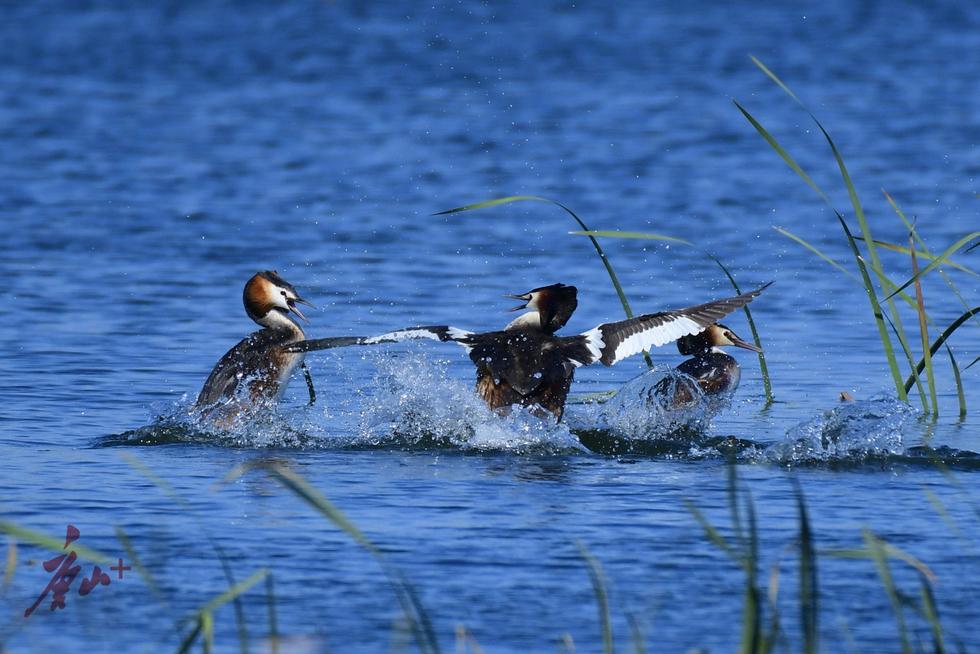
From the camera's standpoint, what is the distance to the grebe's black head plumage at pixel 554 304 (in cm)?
848

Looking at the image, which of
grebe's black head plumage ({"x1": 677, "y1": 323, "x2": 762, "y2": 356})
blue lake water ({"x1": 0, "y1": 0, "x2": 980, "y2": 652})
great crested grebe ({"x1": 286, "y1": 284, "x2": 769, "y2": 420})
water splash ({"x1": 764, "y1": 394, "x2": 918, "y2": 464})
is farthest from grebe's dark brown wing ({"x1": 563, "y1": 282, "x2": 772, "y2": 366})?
grebe's black head plumage ({"x1": 677, "y1": 323, "x2": 762, "y2": 356})

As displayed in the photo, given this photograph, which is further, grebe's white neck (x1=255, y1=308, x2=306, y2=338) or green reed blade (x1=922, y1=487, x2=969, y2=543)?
grebe's white neck (x1=255, y1=308, x2=306, y2=338)

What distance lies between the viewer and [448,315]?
10.9 m

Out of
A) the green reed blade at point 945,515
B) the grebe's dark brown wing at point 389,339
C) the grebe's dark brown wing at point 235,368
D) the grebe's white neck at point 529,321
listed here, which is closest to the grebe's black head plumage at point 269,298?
the grebe's dark brown wing at point 235,368

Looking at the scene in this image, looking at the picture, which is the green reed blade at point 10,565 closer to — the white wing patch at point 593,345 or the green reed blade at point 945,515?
the green reed blade at point 945,515

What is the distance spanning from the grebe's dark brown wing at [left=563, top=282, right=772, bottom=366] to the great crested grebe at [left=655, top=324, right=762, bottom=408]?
0.79 feet

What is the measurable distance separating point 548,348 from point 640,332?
45 centimetres

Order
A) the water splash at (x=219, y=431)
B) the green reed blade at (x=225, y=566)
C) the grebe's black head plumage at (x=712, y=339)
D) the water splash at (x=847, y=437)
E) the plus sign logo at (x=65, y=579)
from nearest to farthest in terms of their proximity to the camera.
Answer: the green reed blade at (x=225, y=566), the plus sign logo at (x=65, y=579), the water splash at (x=847, y=437), the water splash at (x=219, y=431), the grebe's black head plumage at (x=712, y=339)

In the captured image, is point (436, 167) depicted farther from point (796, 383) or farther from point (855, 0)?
point (855, 0)

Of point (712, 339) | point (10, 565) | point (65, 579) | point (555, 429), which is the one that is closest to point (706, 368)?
point (712, 339)

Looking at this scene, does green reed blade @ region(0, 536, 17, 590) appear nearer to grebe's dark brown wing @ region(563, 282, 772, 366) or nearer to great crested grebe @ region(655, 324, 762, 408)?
grebe's dark brown wing @ region(563, 282, 772, 366)

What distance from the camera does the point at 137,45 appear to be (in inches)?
1177

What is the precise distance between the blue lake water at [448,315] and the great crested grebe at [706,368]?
10.9 inches

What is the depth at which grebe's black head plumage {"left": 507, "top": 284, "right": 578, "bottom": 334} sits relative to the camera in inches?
334
